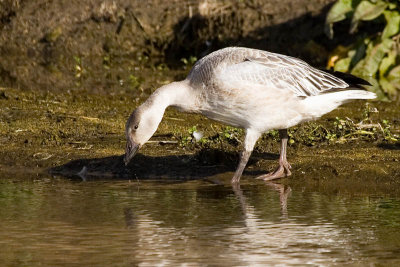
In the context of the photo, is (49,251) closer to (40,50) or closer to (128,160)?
(128,160)

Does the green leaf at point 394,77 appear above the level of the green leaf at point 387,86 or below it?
above

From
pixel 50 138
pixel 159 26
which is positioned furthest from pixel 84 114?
pixel 159 26

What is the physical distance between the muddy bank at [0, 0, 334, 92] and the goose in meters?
6.36

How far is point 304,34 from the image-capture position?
16062mm

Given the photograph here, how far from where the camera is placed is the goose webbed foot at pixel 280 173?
932 centimetres

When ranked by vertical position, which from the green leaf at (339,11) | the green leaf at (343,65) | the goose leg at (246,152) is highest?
the green leaf at (339,11)

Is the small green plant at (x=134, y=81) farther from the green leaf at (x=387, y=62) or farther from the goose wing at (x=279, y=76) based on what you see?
the goose wing at (x=279, y=76)

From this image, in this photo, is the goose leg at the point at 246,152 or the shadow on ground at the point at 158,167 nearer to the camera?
the goose leg at the point at 246,152

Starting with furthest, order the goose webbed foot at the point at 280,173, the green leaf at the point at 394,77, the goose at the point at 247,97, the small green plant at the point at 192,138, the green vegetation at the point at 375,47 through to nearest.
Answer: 1. the green leaf at the point at 394,77
2. the green vegetation at the point at 375,47
3. the small green plant at the point at 192,138
4. the goose webbed foot at the point at 280,173
5. the goose at the point at 247,97

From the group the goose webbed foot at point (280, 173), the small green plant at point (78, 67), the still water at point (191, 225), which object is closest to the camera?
the still water at point (191, 225)

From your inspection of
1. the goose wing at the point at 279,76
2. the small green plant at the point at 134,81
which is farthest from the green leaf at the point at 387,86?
the goose wing at the point at 279,76

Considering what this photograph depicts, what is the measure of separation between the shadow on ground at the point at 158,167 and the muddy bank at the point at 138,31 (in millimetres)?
5782

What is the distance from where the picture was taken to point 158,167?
9.87 m

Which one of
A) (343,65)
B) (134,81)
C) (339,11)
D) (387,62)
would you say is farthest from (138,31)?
(387,62)
